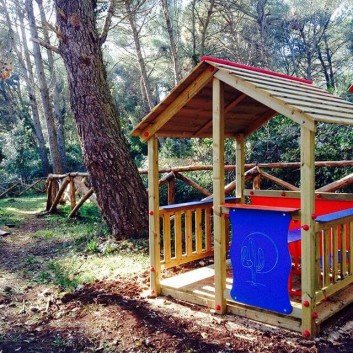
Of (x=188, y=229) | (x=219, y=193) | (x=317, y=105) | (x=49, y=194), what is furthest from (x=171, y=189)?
(x=49, y=194)

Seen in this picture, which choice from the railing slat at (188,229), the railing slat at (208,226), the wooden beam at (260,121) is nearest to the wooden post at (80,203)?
the railing slat at (208,226)

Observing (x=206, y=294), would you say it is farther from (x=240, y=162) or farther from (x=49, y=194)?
(x=49, y=194)

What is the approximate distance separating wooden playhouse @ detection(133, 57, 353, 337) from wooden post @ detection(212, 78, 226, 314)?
1 centimetres

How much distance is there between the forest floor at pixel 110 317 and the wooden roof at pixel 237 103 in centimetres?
194

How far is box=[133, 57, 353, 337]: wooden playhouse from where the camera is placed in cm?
366

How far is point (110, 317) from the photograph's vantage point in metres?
4.29

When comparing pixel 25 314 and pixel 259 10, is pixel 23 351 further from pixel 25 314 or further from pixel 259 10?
pixel 259 10

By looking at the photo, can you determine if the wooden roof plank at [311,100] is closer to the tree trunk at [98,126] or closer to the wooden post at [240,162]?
the wooden post at [240,162]

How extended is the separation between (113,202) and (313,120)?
4388 mm

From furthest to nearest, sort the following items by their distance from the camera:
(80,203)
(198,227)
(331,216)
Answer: (80,203), (198,227), (331,216)

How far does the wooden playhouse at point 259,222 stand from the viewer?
12.0 feet

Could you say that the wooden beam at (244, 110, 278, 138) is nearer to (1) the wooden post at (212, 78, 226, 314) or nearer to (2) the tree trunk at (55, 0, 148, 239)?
(1) the wooden post at (212, 78, 226, 314)

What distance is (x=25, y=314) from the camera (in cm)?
454

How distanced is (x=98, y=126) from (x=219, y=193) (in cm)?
346
